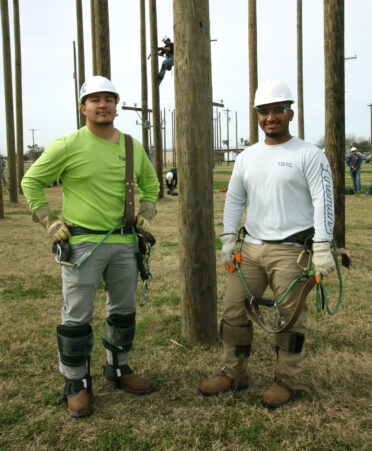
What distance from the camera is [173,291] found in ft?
19.1

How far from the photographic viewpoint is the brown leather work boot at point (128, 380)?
3.44 metres

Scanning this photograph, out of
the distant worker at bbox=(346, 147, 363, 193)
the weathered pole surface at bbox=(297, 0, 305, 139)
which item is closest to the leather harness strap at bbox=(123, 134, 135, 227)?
the distant worker at bbox=(346, 147, 363, 193)

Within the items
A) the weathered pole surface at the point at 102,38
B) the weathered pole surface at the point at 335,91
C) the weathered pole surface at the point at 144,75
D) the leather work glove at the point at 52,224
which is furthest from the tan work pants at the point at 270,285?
the weathered pole surface at the point at 144,75

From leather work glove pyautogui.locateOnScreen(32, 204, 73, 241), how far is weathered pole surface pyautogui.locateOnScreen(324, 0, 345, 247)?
196 inches

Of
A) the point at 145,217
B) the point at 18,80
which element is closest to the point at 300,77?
the point at 18,80

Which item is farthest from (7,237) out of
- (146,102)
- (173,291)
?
(146,102)

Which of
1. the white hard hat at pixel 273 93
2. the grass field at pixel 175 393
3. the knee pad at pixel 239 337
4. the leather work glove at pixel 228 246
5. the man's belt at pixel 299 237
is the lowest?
the grass field at pixel 175 393

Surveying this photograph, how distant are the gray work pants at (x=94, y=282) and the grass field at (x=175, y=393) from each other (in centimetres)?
42

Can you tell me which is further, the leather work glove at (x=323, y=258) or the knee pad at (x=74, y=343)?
the knee pad at (x=74, y=343)

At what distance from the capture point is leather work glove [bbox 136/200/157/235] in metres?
3.36

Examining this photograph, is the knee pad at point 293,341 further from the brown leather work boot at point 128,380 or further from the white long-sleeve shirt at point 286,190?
the brown leather work boot at point 128,380

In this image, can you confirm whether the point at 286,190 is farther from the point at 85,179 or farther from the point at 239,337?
the point at 85,179

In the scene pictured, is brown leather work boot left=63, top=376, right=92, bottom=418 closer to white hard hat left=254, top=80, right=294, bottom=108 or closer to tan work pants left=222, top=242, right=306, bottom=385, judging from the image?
tan work pants left=222, top=242, right=306, bottom=385

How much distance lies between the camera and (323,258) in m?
2.94
